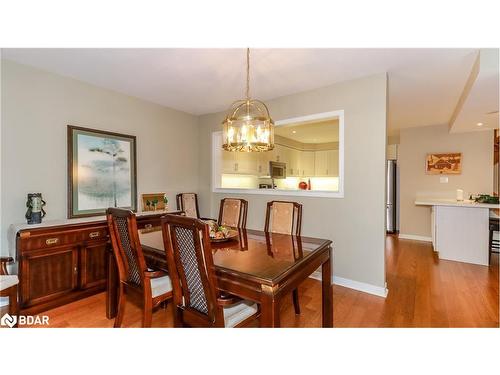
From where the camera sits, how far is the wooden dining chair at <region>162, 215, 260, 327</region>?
126 centimetres

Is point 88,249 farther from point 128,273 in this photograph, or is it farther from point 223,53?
point 223,53

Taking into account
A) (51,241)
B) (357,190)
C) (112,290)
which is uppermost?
(357,190)

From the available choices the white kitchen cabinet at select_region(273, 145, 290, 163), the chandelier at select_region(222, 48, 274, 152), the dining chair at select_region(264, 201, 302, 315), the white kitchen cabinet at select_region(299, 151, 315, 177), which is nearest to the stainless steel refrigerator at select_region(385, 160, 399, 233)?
the white kitchen cabinet at select_region(299, 151, 315, 177)

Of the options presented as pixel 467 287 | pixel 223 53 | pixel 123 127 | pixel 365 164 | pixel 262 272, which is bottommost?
A: pixel 467 287

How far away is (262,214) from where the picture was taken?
3662mm

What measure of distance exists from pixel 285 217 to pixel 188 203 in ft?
7.00

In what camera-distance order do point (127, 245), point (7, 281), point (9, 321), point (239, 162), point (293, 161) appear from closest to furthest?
point (127, 245) < point (7, 281) < point (9, 321) < point (239, 162) < point (293, 161)

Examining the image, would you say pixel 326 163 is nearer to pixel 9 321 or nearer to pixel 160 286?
pixel 160 286

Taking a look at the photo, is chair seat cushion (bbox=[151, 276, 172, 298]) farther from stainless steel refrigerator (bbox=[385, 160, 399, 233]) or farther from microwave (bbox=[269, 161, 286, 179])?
stainless steel refrigerator (bbox=[385, 160, 399, 233])

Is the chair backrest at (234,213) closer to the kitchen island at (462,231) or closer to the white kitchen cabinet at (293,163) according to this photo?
the kitchen island at (462,231)

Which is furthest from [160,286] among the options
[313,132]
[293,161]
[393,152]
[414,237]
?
[393,152]

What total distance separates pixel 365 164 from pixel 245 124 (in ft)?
5.19

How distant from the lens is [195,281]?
4.50 feet

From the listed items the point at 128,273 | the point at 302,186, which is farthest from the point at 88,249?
the point at 302,186
